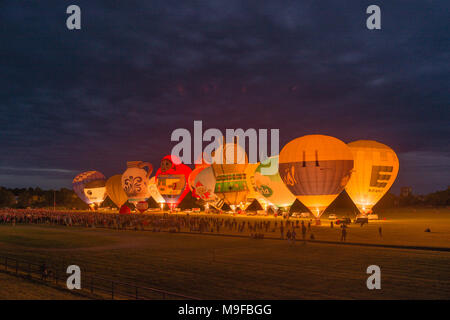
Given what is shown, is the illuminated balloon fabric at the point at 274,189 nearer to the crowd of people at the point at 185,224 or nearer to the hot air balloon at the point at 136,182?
the crowd of people at the point at 185,224

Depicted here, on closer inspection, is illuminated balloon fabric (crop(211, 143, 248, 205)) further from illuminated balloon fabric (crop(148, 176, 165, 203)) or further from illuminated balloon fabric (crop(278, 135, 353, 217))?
illuminated balloon fabric (crop(278, 135, 353, 217))

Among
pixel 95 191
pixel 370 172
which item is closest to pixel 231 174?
pixel 370 172

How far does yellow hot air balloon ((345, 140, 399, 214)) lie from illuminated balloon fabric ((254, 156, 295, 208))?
39.2ft

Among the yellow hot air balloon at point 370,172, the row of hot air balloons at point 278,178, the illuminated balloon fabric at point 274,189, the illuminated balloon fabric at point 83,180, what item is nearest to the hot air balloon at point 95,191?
the row of hot air balloons at point 278,178

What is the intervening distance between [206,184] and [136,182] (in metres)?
16.6

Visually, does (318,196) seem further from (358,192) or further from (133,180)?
(133,180)

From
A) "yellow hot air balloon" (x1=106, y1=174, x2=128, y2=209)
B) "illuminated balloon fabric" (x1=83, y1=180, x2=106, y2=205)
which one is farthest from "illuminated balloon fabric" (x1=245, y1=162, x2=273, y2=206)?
"illuminated balloon fabric" (x1=83, y1=180, x2=106, y2=205)

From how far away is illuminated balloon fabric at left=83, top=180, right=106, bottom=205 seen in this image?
4311 inches

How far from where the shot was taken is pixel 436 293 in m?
14.5

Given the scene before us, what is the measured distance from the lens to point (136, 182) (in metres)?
88.9

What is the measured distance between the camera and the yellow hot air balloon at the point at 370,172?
54.0m

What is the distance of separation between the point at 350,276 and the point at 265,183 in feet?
162
